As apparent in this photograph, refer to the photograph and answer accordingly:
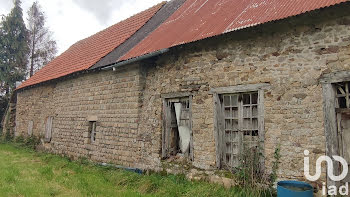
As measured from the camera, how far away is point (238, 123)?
578 cm

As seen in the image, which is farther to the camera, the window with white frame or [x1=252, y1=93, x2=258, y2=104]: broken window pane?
[x1=252, y1=93, x2=258, y2=104]: broken window pane

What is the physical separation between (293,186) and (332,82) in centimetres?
195

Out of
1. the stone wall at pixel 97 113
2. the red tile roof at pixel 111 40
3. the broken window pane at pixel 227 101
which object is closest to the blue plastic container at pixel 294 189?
the broken window pane at pixel 227 101

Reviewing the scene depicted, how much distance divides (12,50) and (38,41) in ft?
8.83

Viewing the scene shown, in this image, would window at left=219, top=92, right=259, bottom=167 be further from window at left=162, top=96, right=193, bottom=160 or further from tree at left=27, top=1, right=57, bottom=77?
tree at left=27, top=1, right=57, bottom=77

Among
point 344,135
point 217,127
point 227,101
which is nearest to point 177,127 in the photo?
point 217,127

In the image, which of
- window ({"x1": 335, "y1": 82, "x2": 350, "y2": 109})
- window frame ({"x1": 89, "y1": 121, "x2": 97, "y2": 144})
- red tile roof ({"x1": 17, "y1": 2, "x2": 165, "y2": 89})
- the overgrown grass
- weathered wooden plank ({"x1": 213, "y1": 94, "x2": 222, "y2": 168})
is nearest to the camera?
window ({"x1": 335, "y1": 82, "x2": 350, "y2": 109})

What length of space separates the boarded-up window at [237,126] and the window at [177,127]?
932 millimetres

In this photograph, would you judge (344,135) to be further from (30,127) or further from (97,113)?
(30,127)

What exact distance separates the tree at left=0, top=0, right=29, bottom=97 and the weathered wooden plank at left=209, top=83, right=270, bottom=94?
860 inches

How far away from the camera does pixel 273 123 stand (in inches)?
203

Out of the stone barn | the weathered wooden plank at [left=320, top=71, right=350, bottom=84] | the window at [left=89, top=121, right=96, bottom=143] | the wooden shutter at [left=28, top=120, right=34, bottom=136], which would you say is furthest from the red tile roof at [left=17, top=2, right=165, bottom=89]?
the weathered wooden plank at [left=320, top=71, right=350, bottom=84]

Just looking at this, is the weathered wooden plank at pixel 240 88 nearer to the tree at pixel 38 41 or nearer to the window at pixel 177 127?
the window at pixel 177 127

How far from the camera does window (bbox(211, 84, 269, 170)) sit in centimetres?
540
